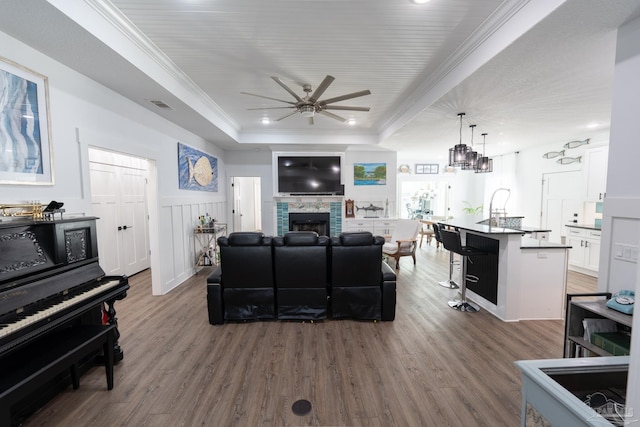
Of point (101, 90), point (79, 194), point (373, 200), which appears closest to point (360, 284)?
point (79, 194)

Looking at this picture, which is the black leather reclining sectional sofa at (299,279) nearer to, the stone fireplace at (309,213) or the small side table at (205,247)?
the small side table at (205,247)

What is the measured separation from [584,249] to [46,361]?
24.0ft

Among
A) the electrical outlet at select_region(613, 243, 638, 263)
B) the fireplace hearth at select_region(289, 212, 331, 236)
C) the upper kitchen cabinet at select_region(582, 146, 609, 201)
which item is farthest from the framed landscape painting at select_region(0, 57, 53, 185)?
the upper kitchen cabinet at select_region(582, 146, 609, 201)

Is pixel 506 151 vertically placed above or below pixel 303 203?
above

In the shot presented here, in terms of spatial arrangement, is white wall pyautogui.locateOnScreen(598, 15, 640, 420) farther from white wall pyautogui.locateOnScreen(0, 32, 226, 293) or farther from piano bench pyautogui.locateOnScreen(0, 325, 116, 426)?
white wall pyautogui.locateOnScreen(0, 32, 226, 293)

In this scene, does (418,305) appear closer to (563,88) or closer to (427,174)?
(563,88)

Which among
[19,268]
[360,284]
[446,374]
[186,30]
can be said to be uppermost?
[186,30]

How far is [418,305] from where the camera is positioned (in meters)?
3.56

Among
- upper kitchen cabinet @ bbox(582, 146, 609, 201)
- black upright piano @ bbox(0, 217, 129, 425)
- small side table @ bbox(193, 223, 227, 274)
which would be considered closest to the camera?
black upright piano @ bbox(0, 217, 129, 425)

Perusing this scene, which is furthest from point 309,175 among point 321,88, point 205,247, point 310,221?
point 321,88

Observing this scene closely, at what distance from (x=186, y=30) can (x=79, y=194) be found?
6.22ft

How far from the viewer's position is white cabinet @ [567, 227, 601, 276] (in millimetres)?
4602

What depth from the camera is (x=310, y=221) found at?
666cm

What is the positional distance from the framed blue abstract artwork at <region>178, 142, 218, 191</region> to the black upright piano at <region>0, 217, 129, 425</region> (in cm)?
252
